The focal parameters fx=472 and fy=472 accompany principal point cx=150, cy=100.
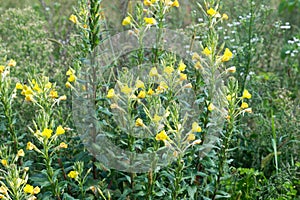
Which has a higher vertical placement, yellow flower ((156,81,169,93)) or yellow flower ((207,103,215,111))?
yellow flower ((156,81,169,93))

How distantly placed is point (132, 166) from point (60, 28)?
362cm

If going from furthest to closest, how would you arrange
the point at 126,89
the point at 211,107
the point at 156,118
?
the point at 211,107
the point at 126,89
the point at 156,118

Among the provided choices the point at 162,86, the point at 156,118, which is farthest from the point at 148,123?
the point at 156,118

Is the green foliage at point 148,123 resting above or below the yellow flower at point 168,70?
below

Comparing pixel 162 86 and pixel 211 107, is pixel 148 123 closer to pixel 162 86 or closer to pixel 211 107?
pixel 162 86

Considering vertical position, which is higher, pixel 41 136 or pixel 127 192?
pixel 41 136

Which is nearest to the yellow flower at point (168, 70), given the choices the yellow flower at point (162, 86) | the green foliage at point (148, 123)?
the green foliage at point (148, 123)

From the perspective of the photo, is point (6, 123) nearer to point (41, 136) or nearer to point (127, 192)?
point (41, 136)

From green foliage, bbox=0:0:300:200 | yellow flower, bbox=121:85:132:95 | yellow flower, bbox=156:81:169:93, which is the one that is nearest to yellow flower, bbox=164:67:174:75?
green foliage, bbox=0:0:300:200

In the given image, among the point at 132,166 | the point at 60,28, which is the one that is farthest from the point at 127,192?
the point at 60,28

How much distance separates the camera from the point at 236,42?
15.5 feet

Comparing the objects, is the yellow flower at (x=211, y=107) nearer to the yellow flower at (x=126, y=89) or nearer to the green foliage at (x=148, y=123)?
the green foliage at (x=148, y=123)

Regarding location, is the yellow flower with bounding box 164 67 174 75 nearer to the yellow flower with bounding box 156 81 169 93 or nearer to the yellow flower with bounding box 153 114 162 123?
the yellow flower with bounding box 156 81 169 93

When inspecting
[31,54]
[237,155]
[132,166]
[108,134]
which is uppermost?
[31,54]
